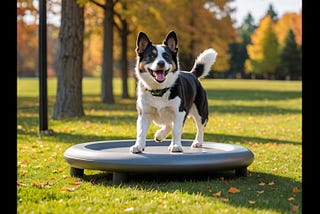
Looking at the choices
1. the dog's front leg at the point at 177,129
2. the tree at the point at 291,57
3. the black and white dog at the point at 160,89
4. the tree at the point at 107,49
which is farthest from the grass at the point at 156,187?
the tree at the point at 291,57

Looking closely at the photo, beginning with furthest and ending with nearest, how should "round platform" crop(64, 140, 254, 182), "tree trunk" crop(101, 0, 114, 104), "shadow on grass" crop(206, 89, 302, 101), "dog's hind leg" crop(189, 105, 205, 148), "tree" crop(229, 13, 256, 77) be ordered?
"tree" crop(229, 13, 256, 77), "shadow on grass" crop(206, 89, 302, 101), "tree trunk" crop(101, 0, 114, 104), "dog's hind leg" crop(189, 105, 205, 148), "round platform" crop(64, 140, 254, 182)

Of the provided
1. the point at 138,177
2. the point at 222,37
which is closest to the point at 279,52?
the point at 222,37

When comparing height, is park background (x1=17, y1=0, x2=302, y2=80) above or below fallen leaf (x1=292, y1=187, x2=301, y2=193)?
above

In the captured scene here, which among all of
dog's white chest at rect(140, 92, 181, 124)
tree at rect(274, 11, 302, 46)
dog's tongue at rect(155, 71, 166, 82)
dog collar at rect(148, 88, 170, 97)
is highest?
tree at rect(274, 11, 302, 46)

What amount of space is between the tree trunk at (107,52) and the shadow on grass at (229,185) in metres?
13.5

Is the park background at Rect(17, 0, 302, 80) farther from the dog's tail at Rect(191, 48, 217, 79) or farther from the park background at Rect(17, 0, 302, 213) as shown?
the dog's tail at Rect(191, 48, 217, 79)

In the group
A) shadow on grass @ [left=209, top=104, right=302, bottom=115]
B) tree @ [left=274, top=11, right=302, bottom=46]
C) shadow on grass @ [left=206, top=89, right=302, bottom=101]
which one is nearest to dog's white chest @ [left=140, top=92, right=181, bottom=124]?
shadow on grass @ [left=209, top=104, right=302, bottom=115]

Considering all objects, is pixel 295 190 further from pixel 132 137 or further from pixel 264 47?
pixel 264 47

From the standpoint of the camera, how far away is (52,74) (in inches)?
3501

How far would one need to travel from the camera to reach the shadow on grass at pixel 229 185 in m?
5.03

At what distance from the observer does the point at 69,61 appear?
14.1 meters

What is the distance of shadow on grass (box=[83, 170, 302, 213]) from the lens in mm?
5028

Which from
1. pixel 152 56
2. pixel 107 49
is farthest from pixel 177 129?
pixel 107 49
